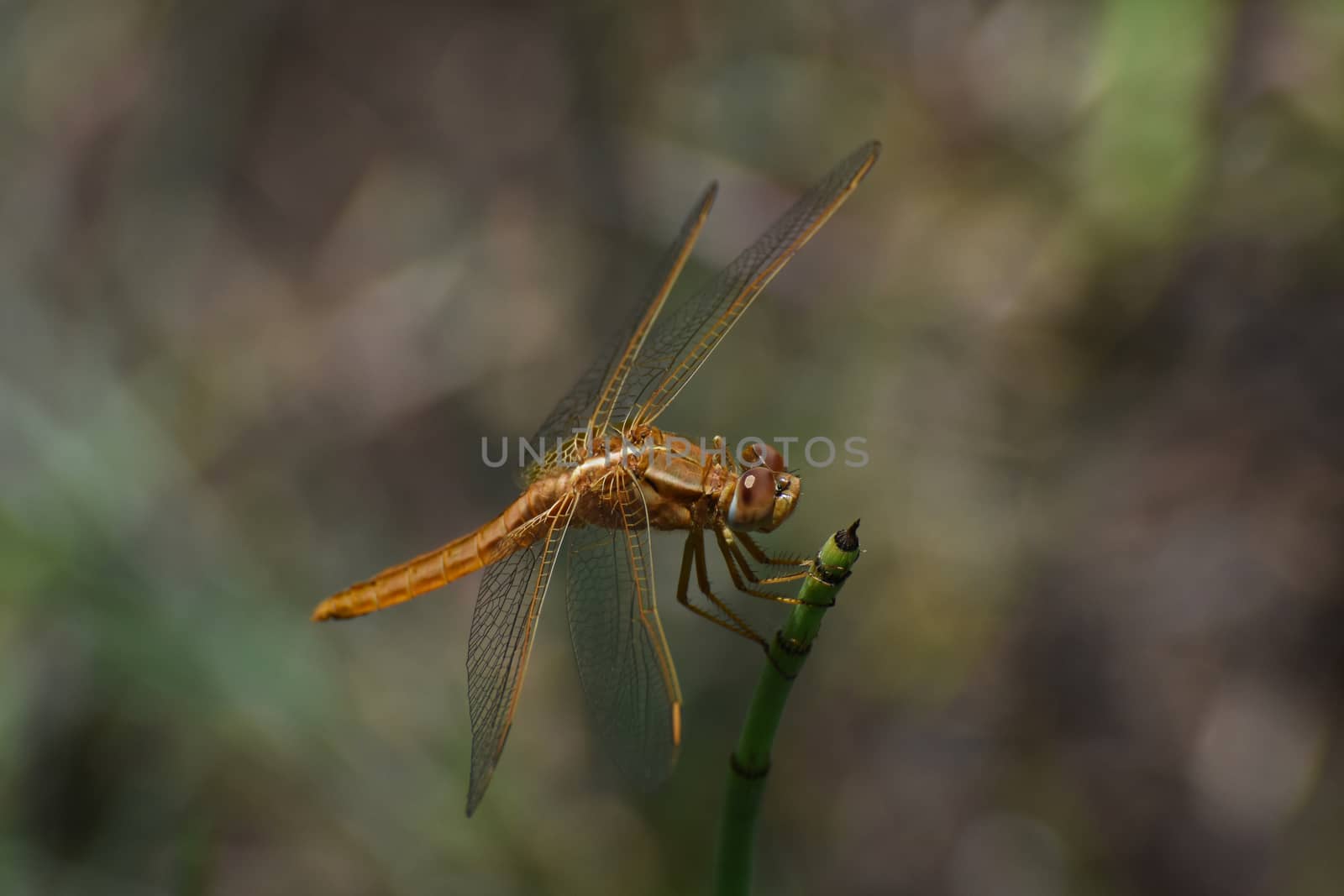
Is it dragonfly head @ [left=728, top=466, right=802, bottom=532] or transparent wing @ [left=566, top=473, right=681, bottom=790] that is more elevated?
dragonfly head @ [left=728, top=466, right=802, bottom=532]

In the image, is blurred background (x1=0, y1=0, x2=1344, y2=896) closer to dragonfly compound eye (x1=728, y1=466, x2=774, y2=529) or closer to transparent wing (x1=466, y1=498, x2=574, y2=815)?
dragonfly compound eye (x1=728, y1=466, x2=774, y2=529)

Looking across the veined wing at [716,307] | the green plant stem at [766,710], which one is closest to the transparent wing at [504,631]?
the veined wing at [716,307]

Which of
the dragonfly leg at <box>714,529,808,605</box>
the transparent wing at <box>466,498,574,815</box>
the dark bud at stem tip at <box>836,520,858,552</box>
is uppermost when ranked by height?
the dark bud at stem tip at <box>836,520,858,552</box>

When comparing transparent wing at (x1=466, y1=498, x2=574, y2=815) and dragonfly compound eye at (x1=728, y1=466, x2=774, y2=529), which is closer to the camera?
transparent wing at (x1=466, y1=498, x2=574, y2=815)

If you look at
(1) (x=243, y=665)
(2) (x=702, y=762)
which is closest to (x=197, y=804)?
(1) (x=243, y=665)

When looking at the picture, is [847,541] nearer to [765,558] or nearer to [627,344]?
[765,558]

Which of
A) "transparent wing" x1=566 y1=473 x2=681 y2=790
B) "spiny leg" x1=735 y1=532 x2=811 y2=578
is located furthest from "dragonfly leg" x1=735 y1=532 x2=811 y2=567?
"transparent wing" x1=566 y1=473 x2=681 y2=790

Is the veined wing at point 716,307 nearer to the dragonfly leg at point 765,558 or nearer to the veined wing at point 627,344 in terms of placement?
the veined wing at point 627,344
